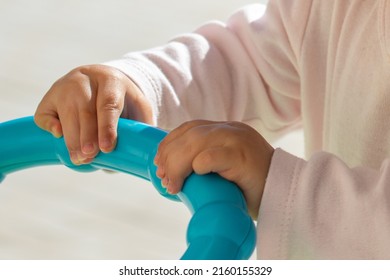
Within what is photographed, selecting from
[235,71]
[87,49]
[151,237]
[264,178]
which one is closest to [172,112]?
[235,71]

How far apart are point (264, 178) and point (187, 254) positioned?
0.35ft

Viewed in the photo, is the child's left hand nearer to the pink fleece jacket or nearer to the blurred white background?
the pink fleece jacket

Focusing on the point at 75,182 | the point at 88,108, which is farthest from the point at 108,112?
the point at 75,182

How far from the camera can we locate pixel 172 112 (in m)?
0.85

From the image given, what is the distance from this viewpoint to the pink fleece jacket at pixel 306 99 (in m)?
0.62

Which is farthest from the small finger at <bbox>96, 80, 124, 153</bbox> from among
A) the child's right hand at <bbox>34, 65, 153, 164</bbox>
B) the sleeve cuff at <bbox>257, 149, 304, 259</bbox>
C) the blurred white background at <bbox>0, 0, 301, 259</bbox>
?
the blurred white background at <bbox>0, 0, 301, 259</bbox>

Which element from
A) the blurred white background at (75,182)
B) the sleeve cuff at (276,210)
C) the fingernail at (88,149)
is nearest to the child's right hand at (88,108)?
the fingernail at (88,149)

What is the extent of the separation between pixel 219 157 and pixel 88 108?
6.3 inches

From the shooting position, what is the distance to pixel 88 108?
2.38 feet

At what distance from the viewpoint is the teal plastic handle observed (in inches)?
22.0

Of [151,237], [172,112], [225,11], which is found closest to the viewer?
[172,112]

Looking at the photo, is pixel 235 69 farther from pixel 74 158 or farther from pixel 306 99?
pixel 74 158

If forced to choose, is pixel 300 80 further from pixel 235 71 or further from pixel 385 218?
pixel 385 218

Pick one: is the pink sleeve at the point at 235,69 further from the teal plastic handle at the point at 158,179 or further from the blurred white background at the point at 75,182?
the blurred white background at the point at 75,182
